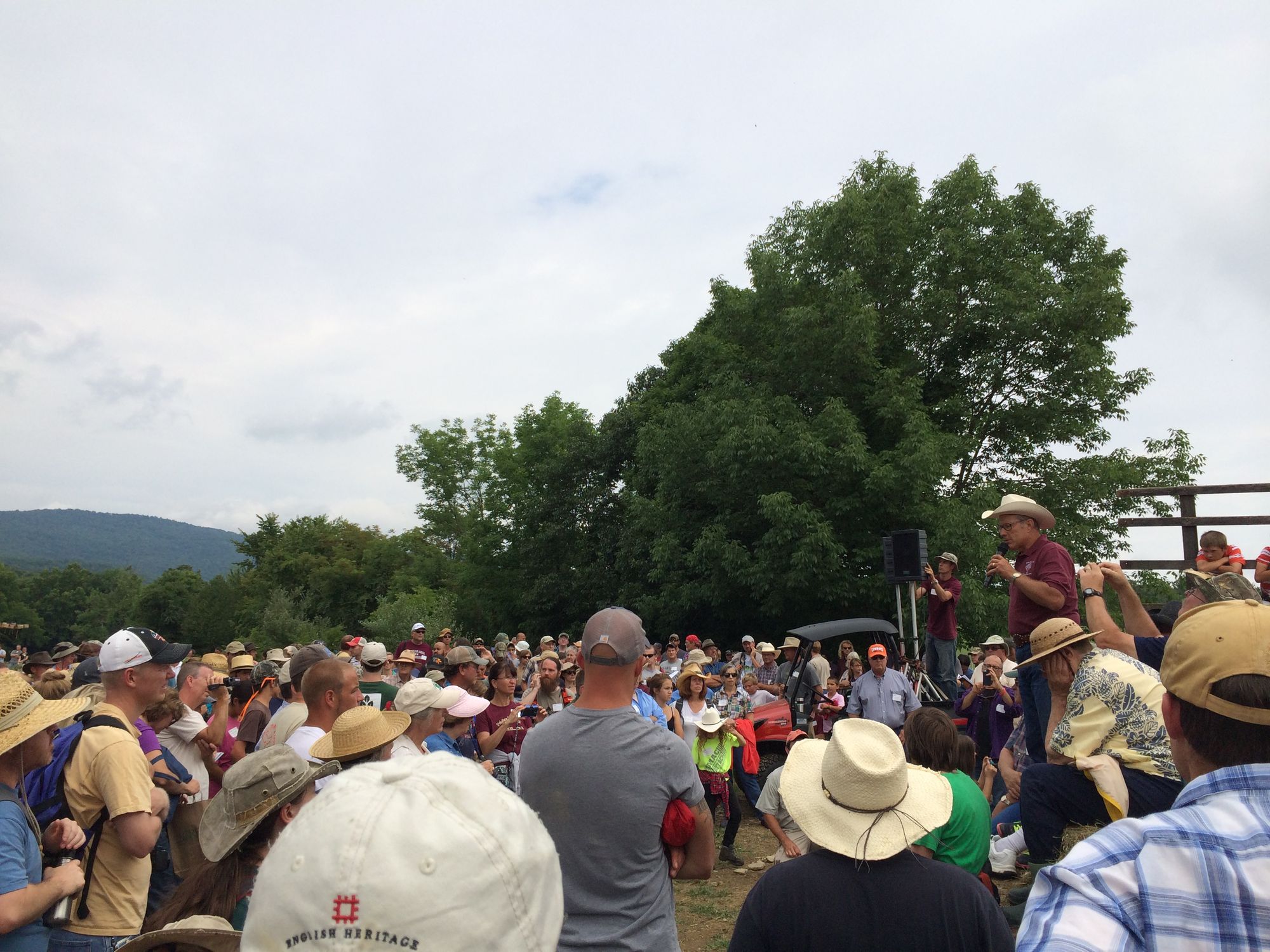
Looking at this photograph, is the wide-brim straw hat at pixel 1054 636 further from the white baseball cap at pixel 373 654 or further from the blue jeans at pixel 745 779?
the white baseball cap at pixel 373 654

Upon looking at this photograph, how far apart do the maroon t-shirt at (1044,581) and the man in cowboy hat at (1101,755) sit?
97 centimetres

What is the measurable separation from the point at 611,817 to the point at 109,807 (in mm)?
1853

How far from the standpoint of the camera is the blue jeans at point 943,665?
10.8 meters

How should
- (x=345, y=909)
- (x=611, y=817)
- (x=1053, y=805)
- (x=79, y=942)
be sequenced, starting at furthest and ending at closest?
(x=1053, y=805) < (x=79, y=942) < (x=611, y=817) < (x=345, y=909)

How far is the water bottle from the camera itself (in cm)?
263

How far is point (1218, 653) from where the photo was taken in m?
1.47

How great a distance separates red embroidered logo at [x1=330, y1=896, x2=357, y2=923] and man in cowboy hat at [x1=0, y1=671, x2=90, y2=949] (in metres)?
2.21

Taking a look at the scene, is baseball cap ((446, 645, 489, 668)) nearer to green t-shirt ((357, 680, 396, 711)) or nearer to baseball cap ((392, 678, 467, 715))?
green t-shirt ((357, 680, 396, 711))

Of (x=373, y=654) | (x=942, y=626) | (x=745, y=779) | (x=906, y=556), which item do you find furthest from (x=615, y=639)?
(x=906, y=556)

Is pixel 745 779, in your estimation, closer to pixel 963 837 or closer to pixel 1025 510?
pixel 1025 510

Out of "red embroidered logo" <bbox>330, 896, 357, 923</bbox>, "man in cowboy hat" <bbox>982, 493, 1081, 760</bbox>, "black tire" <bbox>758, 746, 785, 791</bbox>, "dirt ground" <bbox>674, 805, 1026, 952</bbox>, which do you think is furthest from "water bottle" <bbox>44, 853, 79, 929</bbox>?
"black tire" <bbox>758, 746, 785, 791</bbox>

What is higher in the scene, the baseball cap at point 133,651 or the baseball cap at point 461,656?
the baseball cap at point 133,651

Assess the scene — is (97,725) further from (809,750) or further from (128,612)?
(128,612)

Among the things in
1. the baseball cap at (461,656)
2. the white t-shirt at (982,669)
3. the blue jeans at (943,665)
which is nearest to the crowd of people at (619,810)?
the baseball cap at (461,656)
